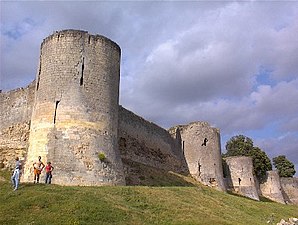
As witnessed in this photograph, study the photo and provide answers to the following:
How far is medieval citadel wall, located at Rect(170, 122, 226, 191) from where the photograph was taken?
3650cm

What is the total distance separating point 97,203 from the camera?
607 inches

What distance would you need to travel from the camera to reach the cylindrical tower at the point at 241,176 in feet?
→ 138

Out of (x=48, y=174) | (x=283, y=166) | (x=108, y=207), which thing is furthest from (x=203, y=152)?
(x=283, y=166)

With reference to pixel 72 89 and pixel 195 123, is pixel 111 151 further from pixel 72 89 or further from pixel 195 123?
pixel 195 123

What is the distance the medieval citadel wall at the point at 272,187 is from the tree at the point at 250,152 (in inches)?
35.7

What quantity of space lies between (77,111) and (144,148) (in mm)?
10941

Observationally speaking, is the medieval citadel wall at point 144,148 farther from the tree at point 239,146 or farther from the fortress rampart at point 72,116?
the tree at point 239,146

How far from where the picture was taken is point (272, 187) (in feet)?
156

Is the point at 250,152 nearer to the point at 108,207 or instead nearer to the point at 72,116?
the point at 72,116

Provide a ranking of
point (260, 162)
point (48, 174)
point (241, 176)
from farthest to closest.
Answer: point (260, 162) < point (241, 176) < point (48, 174)

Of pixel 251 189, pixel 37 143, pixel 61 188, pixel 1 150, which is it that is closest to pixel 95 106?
pixel 37 143

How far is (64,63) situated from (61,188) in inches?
292

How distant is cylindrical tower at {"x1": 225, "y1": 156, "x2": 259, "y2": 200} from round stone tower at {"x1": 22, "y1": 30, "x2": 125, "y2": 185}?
2319cm

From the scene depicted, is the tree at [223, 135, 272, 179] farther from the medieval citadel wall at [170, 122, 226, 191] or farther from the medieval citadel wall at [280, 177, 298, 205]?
the medieval citadel wall at [170, 122, 226, 191]
